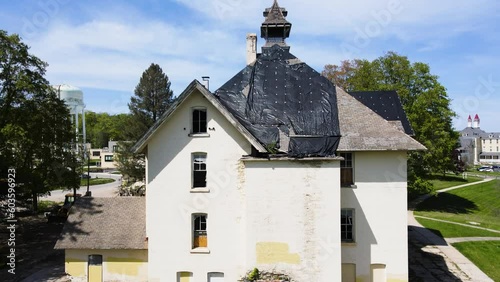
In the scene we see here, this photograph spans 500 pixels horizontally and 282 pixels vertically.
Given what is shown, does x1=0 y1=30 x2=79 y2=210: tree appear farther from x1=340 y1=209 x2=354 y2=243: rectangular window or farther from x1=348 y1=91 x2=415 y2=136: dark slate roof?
x1=348 y1=91 x2=415 y2=136: dark slate roof

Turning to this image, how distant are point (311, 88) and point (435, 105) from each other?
29.0m

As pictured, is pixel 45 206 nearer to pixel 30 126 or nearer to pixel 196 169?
pixel 30 126

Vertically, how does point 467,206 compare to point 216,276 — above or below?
below

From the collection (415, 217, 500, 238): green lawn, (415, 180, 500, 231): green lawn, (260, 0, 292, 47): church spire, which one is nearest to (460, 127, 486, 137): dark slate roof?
(415, 180, 500, 231): green lawn

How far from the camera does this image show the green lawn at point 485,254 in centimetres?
2349

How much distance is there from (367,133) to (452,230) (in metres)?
19.4

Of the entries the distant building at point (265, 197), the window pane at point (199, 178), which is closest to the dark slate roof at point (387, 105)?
the distant building at point (265, 197)

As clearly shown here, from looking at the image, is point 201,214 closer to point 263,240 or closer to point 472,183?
point 263,240

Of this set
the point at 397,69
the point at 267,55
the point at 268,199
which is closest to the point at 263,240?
the point at 268,199

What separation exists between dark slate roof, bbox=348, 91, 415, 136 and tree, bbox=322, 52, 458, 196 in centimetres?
1642

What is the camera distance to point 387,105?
2562 cm

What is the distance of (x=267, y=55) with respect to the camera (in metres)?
22.6

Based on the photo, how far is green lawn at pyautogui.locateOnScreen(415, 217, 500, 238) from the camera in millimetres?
31147

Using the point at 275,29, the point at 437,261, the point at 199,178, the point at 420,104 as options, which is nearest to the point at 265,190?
the point at 199,178
